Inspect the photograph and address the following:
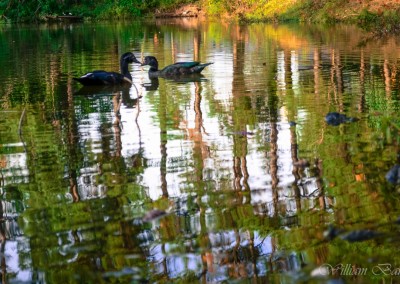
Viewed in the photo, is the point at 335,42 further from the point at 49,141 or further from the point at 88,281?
the point at 88,281

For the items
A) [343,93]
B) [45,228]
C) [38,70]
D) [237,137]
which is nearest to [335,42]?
[38,70]

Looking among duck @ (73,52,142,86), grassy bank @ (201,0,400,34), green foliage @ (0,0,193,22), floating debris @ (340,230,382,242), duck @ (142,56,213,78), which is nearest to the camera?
floating debris @ (340,230,382,242)

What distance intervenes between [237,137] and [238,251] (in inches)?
176

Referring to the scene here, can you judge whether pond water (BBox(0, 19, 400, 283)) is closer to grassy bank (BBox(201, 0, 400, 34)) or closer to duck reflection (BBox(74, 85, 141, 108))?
duck reflection (BBox(74, 85, 141, 108))

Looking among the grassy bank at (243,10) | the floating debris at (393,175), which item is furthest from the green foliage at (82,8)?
the floating debris at (393,175)

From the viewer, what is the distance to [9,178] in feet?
28.0

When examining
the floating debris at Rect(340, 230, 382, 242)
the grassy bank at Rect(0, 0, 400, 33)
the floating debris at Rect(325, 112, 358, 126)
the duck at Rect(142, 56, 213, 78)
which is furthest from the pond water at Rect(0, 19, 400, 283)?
the grassy bank at Rect(0, 0, 400, 33)

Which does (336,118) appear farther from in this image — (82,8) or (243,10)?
(82,8)

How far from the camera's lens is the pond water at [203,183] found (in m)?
5.75

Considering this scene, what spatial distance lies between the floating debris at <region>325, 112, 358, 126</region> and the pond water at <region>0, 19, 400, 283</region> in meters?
0.12

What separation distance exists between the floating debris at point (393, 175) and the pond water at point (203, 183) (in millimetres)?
21

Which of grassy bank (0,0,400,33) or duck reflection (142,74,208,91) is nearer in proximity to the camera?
duck reflection (142,74,208,91)

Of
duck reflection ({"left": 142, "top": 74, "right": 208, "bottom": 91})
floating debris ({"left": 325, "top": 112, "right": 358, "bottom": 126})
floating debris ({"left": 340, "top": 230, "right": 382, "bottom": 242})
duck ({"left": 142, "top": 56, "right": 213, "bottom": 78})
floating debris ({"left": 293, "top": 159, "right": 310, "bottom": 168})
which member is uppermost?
duck ({"left": 142, "top": 56, "right": 213, "bottom": 78})

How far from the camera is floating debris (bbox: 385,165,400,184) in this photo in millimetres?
7631
